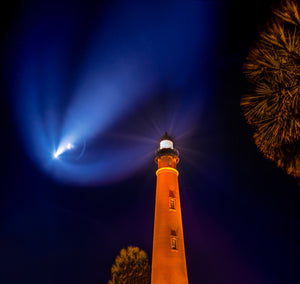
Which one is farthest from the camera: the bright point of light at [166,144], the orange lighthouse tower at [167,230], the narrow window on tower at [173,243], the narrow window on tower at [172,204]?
the bright point of light at [166,144]

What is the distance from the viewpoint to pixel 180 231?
3045cm

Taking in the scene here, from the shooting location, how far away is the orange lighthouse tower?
2748cm

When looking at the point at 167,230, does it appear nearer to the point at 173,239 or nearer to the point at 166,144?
the point at 173,239

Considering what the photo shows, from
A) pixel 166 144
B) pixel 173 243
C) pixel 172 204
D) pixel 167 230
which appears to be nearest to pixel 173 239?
pixel 173 243

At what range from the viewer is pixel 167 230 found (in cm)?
2956

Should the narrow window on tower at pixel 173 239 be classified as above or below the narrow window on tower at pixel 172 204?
below

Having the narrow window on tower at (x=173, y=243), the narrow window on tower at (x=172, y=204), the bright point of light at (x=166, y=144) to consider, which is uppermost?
the bright point of light at (x=166, y=144)

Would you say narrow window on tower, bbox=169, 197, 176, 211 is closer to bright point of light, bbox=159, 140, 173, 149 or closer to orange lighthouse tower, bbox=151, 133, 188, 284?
orange lighthouse tower, bbox=151, 133, 188, 284

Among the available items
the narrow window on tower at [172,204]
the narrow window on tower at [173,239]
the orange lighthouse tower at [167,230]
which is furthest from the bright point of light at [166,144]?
the narrow window on tower at [173,239]

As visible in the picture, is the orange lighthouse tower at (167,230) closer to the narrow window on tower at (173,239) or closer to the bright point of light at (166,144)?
the narrow window on tower at (173,239)

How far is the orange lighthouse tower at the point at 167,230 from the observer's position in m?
27.5

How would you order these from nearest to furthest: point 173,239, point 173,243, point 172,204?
point 173,243
point 173,239
point 172,204

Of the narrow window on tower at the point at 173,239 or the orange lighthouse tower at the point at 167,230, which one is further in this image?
the narrow window on tower at the point at 173,239

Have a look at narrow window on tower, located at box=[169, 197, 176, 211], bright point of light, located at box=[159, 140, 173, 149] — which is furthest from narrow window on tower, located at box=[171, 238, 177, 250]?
bright point of light, located at box=[159, 140, 173, 149]
